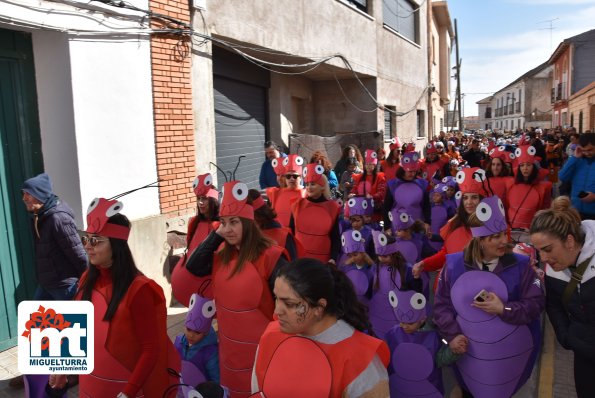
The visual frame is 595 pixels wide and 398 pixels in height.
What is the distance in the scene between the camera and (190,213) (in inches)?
261

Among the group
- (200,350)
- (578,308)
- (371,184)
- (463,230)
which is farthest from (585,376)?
(371,184)

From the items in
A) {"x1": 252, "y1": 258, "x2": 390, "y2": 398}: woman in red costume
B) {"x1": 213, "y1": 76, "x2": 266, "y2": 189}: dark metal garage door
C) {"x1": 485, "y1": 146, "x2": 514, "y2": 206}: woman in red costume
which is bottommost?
{"x1": 252, "y1": 258, "x2": 390, "y2": 398}: woman in red costume

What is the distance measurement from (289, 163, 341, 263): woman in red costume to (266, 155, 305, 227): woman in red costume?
0.33 m

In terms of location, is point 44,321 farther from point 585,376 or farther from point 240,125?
point 240,125

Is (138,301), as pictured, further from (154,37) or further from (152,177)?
(154,37)

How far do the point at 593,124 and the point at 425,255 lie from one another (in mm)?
29548

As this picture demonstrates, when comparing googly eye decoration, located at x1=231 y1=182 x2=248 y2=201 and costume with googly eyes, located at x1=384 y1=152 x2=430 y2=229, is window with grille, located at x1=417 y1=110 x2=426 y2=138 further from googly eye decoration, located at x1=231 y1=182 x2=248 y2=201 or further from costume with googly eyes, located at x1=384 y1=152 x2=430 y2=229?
googly eye decoration, located at x1=231 y1=182 x2=248 y2=201

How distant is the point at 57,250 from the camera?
403cm

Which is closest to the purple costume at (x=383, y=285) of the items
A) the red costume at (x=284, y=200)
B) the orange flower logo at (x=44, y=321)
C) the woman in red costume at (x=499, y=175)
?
the red costume at (x=284, y=200)

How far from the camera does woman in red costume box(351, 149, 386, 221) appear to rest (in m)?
7.04

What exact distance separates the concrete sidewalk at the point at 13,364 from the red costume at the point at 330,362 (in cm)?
306

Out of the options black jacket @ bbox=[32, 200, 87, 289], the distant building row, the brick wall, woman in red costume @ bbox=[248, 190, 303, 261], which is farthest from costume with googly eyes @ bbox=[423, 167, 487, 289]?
the distant building row

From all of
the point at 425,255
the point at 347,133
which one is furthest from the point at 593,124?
the point at 425,255

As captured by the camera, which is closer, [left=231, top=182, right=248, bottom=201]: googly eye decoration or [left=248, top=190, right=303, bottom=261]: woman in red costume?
[left=231, top=182, right=248, bottom=201]: googly eye decoration
